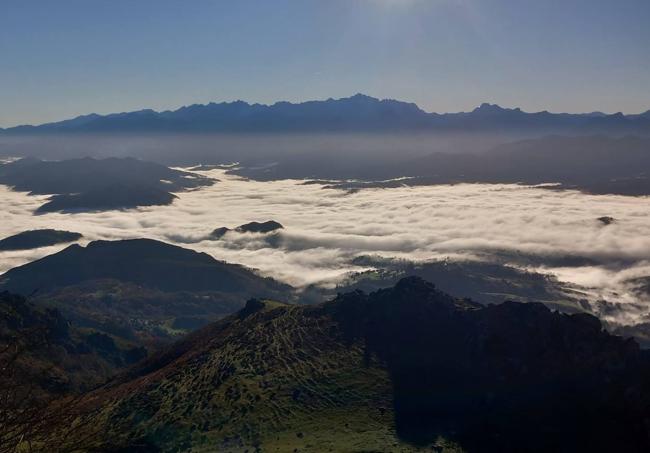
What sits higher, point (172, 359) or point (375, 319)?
point (375, 319)

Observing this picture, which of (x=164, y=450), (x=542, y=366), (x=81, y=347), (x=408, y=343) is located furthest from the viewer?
(x=81, y=347)

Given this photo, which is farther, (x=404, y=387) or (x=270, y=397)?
(x=404, y=387)

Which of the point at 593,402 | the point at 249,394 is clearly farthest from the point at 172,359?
the point at 593,402

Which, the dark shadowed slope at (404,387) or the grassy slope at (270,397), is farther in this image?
the grassy slope at (270,397)

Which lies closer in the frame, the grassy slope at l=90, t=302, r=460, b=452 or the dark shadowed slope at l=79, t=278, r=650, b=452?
the dark shadowed slope at l=79, t=278, r=650, b=452

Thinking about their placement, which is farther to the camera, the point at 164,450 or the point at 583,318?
the point at 583,318

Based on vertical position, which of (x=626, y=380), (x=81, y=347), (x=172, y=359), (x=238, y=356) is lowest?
(x=81, y=347)

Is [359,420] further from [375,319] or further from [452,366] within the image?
[375,319]

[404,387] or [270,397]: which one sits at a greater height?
[404,387]
